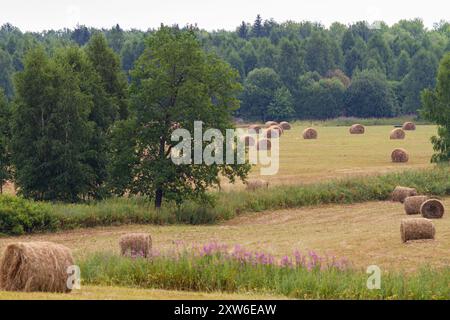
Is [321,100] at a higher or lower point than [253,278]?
higher

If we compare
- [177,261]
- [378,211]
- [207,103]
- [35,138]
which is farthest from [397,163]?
[177,261]

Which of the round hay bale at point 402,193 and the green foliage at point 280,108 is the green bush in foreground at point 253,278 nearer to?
the round hay bale at point 402,193

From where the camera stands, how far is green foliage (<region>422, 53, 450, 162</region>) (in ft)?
183

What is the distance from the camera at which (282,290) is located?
61.9 feet

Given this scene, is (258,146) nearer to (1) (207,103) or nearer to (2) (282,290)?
(1) (207,103)

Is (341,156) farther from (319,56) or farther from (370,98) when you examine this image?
(319,56)

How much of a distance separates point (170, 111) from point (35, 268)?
2247 cm

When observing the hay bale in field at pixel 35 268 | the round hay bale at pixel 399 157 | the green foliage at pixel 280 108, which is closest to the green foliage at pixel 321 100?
the green foliage at pixel 280 108

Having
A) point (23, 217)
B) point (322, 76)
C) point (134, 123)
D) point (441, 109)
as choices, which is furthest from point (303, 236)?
point (322, 76)

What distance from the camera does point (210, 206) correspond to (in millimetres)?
40156

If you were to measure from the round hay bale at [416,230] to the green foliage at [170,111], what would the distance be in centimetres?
1150

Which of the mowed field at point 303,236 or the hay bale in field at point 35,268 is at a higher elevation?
the hay bale in field at point 35,268

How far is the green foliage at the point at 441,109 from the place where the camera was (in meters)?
55.8

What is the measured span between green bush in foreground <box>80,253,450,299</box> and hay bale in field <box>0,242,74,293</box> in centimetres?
260
